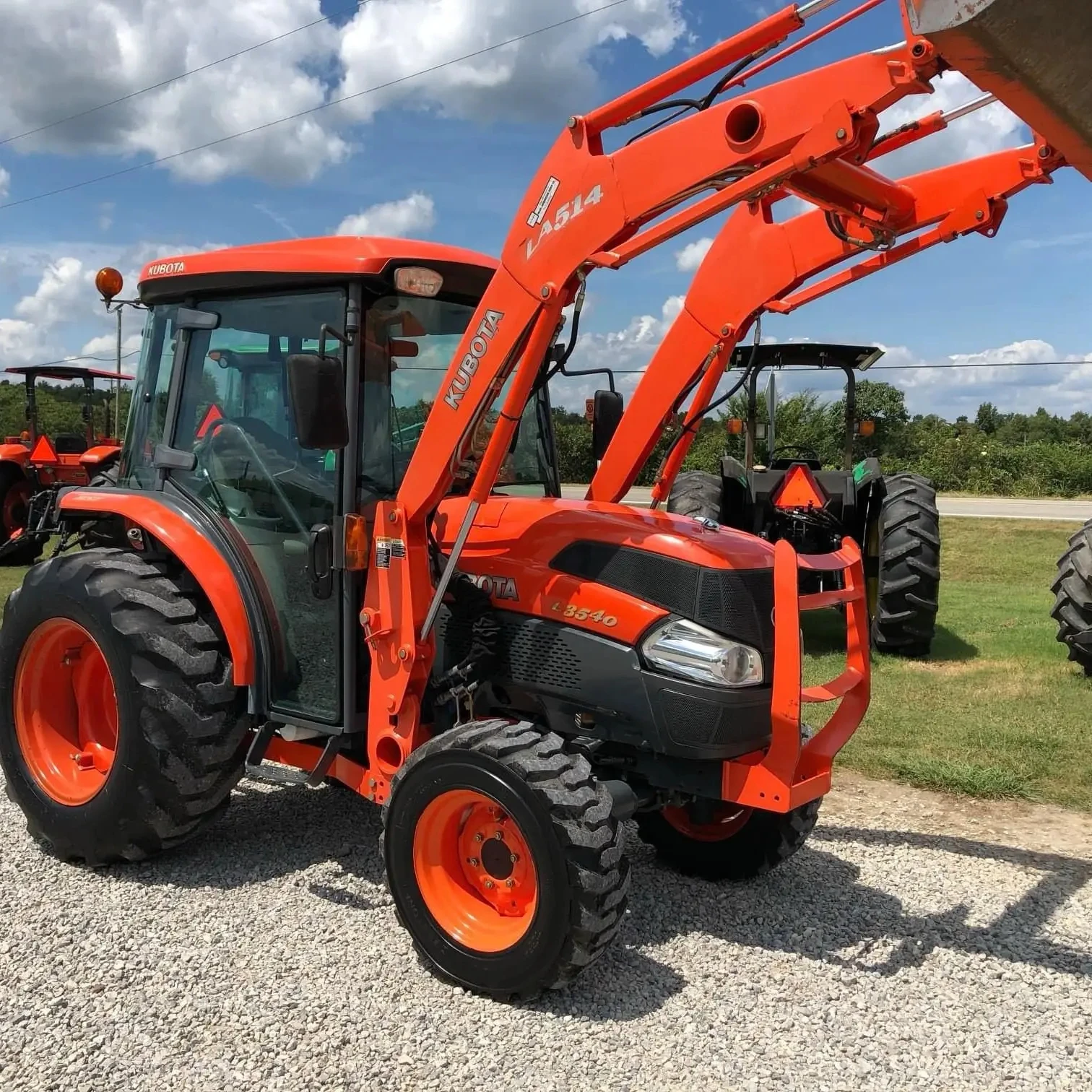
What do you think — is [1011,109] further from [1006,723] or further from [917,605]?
[917,605]

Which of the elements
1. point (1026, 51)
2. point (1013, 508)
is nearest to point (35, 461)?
point (1026, 51)

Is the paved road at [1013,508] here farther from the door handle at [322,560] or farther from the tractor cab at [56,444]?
the door handle at [322,560]

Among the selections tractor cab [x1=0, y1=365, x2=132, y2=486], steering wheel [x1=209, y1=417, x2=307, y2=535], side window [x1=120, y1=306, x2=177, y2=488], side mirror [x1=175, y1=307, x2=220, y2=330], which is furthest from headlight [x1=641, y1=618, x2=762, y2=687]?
tractor cab [x1=0, y1=365, x2=132, y2=486]

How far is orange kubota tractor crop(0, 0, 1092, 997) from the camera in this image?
10.2 ft

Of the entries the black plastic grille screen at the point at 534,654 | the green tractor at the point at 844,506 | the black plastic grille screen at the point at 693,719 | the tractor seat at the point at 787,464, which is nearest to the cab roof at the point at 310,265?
the black plastic grille screen at the point at 534,654

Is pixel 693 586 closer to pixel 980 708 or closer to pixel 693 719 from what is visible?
pixel 693 719

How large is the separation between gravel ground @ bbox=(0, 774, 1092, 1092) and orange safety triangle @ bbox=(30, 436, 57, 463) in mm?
10743

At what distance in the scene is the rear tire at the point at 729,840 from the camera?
13.3 ft

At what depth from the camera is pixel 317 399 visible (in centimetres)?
326

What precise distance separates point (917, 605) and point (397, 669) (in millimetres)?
5537

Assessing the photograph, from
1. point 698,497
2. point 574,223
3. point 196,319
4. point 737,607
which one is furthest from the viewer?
point 698,497

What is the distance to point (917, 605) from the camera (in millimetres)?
8047

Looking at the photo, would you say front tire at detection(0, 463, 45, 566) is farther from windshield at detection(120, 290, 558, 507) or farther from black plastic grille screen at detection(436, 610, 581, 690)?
black plastic grille screen at detection(436, 610, 581, 690)

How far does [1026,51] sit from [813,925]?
2.89 m
